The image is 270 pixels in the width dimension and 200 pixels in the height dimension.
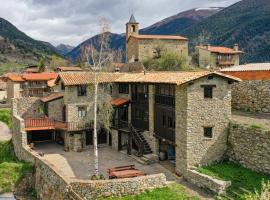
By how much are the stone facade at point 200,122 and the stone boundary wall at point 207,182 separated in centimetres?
88

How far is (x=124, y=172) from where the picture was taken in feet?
87.5

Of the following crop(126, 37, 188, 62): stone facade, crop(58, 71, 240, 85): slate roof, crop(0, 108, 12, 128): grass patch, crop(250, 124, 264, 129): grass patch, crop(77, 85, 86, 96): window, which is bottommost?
crop(0, 108, 12, 128): grass patch

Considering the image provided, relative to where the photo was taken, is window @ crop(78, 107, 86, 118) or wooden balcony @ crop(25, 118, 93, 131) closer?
wooden balcony @ crop(25, 118, 93, 131)

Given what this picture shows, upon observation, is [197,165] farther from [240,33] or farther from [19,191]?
[240,33]

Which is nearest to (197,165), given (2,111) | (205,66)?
(2,111)

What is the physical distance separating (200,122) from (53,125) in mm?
18217

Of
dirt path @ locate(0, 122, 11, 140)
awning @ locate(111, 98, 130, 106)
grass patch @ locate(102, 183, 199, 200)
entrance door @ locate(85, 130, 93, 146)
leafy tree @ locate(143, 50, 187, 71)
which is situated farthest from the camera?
leafy tree @ locate(143, 50, 187, 71)

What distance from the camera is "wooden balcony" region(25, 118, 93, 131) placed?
37656mm

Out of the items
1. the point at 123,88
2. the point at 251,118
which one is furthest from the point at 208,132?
the point at 123,88

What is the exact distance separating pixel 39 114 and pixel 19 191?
13.0 metres

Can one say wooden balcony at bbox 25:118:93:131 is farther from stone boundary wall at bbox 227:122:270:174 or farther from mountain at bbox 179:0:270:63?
mountain at bbox 179:0:270:63

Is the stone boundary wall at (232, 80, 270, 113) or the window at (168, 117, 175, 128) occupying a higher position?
the stone boundary wall at (232, 80, 270, 113)

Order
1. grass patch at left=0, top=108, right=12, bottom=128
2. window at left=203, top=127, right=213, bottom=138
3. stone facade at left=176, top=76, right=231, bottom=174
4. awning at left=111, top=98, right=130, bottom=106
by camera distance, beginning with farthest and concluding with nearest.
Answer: grass patch at left=0, top=108, right=12, bottom=128 < awning at left=111, top=98, right=130, bottom=106 < window at left=203, top=127, right=213, bottom=138 < stone facade at left=176, top=76, right=231, bottom=174

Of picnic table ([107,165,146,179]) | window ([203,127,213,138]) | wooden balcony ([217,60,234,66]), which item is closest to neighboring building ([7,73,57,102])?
wooden balcony ([217,60,234,66])
